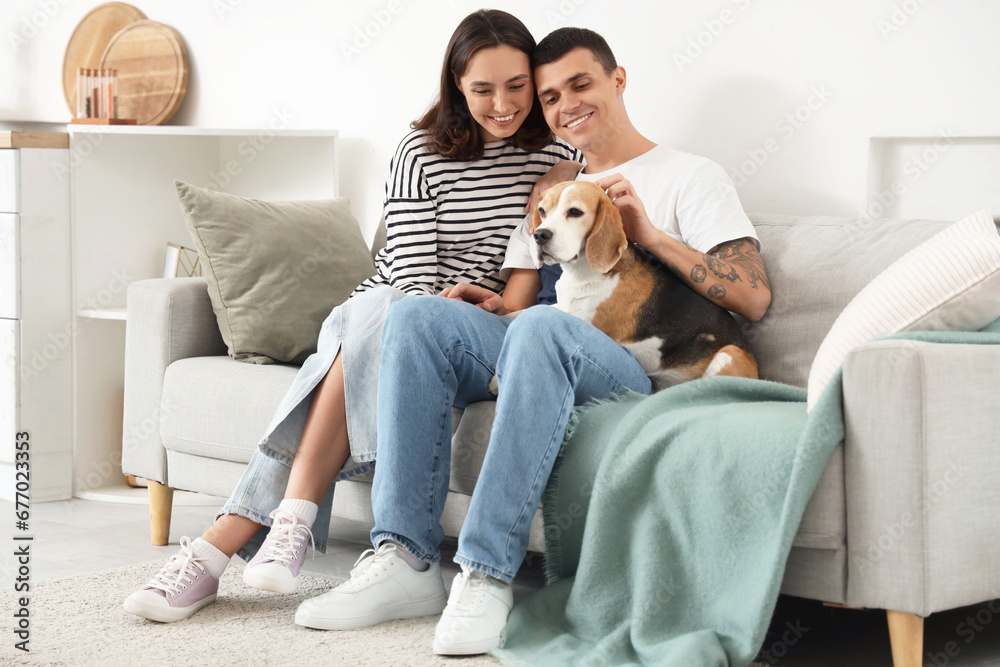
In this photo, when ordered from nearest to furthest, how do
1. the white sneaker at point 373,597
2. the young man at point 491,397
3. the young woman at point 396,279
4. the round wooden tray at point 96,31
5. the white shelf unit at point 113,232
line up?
1. the young man at point 491,397
2. the white sneaker at point 373,597
3. the young woman at point 396,279
4. the white shelf unit at point 113,232
5. the round wooden tray at point 96,31

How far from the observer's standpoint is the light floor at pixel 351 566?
190 cm

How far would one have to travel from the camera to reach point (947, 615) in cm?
213

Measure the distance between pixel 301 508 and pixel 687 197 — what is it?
3.40 feet

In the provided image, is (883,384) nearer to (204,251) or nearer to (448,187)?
(448,187)

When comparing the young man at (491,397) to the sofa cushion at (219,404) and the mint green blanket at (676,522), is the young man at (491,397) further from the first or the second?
the sofa cushion at (219,404)

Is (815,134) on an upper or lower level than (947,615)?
upper

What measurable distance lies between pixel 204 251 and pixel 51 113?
2178mm

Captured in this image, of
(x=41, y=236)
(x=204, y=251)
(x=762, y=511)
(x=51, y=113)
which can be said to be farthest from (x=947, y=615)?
(x=51, y=113)

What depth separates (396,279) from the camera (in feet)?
8.25

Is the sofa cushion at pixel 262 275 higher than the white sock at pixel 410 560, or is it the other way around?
the sofa cushion at pixel 262 275

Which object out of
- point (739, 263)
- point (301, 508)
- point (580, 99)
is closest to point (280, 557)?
point (301, 508)

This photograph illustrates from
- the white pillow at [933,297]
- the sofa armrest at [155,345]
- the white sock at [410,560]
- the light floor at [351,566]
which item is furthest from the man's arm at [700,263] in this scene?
the sofa armrest at [155,345]

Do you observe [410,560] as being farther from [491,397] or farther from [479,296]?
[479,296]

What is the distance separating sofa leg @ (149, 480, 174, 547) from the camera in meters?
2.75
